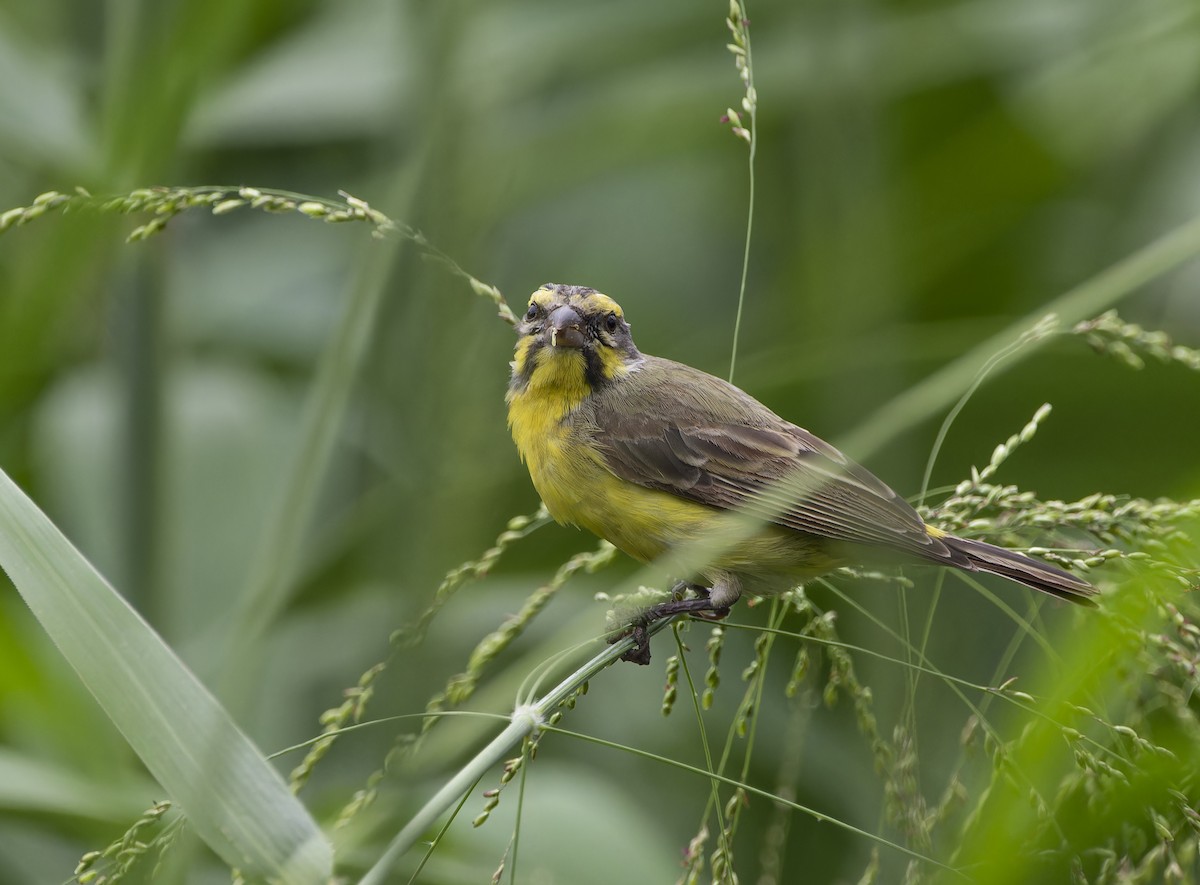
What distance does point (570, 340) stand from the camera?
3.15 meters

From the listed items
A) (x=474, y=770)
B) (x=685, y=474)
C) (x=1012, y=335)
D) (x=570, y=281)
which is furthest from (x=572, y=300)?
(x=474, y=770)

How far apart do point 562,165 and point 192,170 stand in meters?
0.99

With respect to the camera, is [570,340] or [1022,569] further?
[570,340]

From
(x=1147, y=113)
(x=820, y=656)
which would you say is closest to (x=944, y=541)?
(x=820, y=656)

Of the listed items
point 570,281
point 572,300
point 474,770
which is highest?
point 572,300

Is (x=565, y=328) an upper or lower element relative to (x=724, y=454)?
upper

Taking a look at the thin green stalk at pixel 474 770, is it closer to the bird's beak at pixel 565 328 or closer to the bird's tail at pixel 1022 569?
the bird's tail at pixel 1022 569

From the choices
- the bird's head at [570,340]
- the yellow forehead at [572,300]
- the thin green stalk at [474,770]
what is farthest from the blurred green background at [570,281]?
the thin green stalk at [474,770]

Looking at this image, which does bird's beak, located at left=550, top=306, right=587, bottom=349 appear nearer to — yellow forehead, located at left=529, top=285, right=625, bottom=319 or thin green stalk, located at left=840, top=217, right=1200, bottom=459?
yellow forehead, located at left=529, top=285, right=625, bottom=319

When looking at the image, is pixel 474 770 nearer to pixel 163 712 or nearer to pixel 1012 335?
pixel 163 712

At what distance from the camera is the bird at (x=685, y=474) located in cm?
267

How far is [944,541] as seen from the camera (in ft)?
8.61

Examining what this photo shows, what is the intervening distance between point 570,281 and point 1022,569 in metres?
2.58

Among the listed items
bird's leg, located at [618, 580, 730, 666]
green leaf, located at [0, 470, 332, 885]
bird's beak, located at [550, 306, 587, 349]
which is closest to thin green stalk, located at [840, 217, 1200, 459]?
bird's leg, located at [618, 580, 730, 666]
